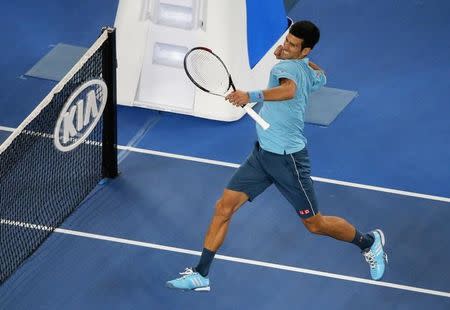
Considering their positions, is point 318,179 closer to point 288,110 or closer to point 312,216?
point 312,216

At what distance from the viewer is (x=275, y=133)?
7.89 meters

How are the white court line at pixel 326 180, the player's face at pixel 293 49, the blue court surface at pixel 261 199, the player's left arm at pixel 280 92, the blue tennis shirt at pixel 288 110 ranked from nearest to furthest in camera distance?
1. the player's left arm at pixel 280 92
2. the player's face at pixel 293 49
3. the blue tennis shirt at pixel 288 110
4. the blue court surface at pixel 261 199
5. the white court line at pixel 326 180

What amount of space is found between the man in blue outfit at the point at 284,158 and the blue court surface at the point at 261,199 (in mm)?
447

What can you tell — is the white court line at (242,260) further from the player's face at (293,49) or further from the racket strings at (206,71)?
the player's face at (293,49)

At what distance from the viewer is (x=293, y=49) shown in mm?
7508

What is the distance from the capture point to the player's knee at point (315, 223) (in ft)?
27.0

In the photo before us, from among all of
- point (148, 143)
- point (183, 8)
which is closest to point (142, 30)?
point (183, 8)

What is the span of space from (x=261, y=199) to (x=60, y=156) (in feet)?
6.08

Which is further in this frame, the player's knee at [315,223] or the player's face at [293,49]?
the player's knee at [315,223]

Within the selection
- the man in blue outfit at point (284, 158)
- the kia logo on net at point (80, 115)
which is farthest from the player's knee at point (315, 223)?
the kia logo on net at point (80, 115)

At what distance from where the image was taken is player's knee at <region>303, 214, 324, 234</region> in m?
8.23

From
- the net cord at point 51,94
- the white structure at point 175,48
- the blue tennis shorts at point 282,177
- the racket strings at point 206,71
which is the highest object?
the racket strings at point 206,71

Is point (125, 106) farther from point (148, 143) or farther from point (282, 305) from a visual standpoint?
point (282, 305)

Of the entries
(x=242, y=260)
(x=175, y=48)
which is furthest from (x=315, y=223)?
(x=175, y=48)
